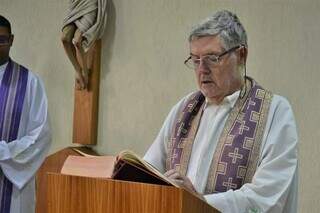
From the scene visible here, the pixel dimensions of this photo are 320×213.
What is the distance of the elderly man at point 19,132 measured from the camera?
3619mm

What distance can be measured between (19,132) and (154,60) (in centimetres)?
100

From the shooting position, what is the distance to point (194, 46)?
2.23m

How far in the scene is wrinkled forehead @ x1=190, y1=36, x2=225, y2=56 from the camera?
7.23 feet

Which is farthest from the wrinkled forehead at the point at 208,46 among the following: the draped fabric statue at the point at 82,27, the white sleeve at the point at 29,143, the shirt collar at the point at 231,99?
the draped fabric statue at the point at 82,27

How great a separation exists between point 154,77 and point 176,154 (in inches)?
71.1

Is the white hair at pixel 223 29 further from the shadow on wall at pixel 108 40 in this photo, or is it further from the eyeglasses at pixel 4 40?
the shadow on wall at pixel 108 40

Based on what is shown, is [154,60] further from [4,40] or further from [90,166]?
[90,166]

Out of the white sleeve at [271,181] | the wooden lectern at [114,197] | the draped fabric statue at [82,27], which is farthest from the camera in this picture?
the draped fabric statue at [82,27]

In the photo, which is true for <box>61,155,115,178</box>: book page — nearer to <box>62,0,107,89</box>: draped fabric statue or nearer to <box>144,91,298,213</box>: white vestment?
<box>144,91,298,213</box>: white vestment

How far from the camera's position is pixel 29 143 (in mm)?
3629

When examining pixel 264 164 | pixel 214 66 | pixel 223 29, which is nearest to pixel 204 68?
pixel 214 66

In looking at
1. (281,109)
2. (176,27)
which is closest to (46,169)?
(176,27)

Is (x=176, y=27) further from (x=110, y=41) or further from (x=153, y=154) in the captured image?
(x=153, y=154)

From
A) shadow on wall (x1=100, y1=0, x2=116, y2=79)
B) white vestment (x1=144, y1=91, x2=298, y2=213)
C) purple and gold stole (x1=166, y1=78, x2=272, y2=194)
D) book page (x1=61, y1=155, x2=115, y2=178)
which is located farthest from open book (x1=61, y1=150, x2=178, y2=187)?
shadow on wall (x1=100, y1=0, x2=116, y2=79)
